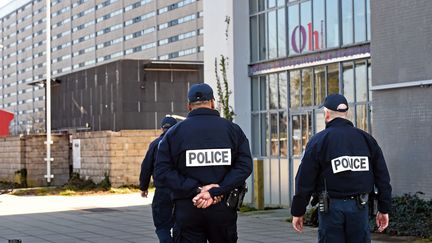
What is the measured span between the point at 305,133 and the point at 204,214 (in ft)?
41.1

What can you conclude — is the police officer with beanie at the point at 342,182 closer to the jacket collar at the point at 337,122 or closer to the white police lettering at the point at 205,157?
the jacket collar at the point at 337,122

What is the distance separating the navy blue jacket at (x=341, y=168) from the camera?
6723 mm

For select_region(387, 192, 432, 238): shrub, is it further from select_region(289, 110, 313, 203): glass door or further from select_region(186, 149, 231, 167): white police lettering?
select_region(186, 149, 231, 167): white police lettering

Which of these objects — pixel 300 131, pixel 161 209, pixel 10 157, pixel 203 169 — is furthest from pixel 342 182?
pixel 10 157

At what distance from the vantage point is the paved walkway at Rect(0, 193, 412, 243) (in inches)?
533

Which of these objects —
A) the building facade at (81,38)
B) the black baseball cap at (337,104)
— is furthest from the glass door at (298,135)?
the building facade at (81,38)

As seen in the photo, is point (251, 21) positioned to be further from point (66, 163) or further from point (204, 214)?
point (204, 214)

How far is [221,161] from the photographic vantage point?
650 cm

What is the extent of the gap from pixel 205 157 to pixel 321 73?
12.0m

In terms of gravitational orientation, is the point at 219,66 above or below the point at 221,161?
above

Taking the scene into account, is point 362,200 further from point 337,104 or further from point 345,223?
point 337,104

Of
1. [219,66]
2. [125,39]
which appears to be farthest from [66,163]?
[125,39]

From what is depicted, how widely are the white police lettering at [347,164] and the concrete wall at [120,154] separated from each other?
20586 millimetres

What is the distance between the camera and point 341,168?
6734 millimetres
